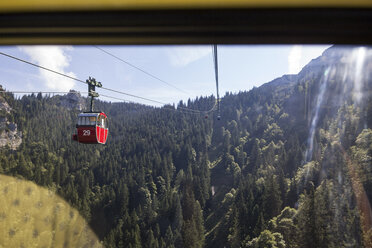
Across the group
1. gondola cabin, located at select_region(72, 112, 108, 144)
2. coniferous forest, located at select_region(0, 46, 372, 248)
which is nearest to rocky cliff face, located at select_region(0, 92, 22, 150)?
coniferous forest, located at select_region(0, 46, 372, 248)

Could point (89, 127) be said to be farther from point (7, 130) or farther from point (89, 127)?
point (7, 130)

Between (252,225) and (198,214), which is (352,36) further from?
(198,214)

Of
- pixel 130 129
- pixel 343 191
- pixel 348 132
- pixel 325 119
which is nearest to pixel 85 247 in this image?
pixel 130 129

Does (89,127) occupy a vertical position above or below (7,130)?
below

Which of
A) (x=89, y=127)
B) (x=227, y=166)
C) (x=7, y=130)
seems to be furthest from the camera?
(x=227, y=166)

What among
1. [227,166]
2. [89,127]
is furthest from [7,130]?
[89,127]

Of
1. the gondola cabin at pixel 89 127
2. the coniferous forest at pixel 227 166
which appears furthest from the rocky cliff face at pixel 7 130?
the gondola cabin at pixel 89 127
